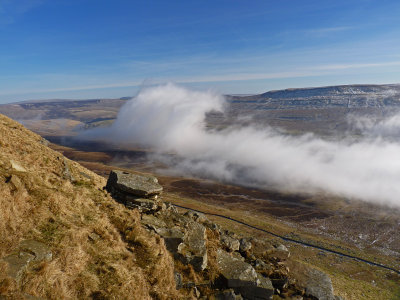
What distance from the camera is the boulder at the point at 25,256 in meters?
9.74

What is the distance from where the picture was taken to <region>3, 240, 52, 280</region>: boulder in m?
9.74

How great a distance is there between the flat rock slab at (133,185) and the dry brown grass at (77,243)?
6.00 ft

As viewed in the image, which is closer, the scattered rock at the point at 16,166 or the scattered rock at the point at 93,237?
the scattered rock at the point at 93,237

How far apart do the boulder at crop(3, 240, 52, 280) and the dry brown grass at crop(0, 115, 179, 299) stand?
10.3 inches

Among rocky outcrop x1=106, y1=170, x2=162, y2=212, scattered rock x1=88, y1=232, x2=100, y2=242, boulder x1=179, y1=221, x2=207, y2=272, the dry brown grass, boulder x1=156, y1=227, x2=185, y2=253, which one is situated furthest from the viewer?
rocky outcrop x1=106, y1=170, x2=162, y2=212

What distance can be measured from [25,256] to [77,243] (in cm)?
238

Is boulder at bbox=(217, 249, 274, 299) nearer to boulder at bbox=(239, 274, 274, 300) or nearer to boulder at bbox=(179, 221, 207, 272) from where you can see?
boulder at bbox=(239, 274, 274, 300)

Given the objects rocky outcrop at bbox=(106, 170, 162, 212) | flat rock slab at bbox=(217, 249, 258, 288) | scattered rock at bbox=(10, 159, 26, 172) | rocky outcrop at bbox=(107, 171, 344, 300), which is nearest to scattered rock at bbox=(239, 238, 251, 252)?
rocky outcrop at bbox=(107, 171, 344, 300)

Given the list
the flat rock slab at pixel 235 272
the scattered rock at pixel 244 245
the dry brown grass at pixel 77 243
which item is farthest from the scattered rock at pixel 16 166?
the scattered rock at pixel 244 245

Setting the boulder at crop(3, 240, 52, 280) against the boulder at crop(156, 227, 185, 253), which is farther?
the boulder at crop(156, 227, 185, 253)

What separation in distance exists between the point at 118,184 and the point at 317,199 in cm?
17210

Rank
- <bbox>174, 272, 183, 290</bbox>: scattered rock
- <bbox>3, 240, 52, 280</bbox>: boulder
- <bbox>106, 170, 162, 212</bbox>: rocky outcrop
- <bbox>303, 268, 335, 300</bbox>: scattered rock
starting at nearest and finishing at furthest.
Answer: <bbox>3, 240, 52, 280</bbox>: boulder → <bbox>174, 272, 183, 290</bbox>: scattered rock → <bbox>303, 268, 335, 300</bbox>: scattered rock → <bbox>106, 170, 162, 212</bbox>: rocky outcrop

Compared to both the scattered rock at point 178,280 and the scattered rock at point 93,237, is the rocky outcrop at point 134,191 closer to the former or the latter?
the scattered rock at point 93,237

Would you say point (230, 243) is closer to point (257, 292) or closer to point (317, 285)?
point (257, 292)
